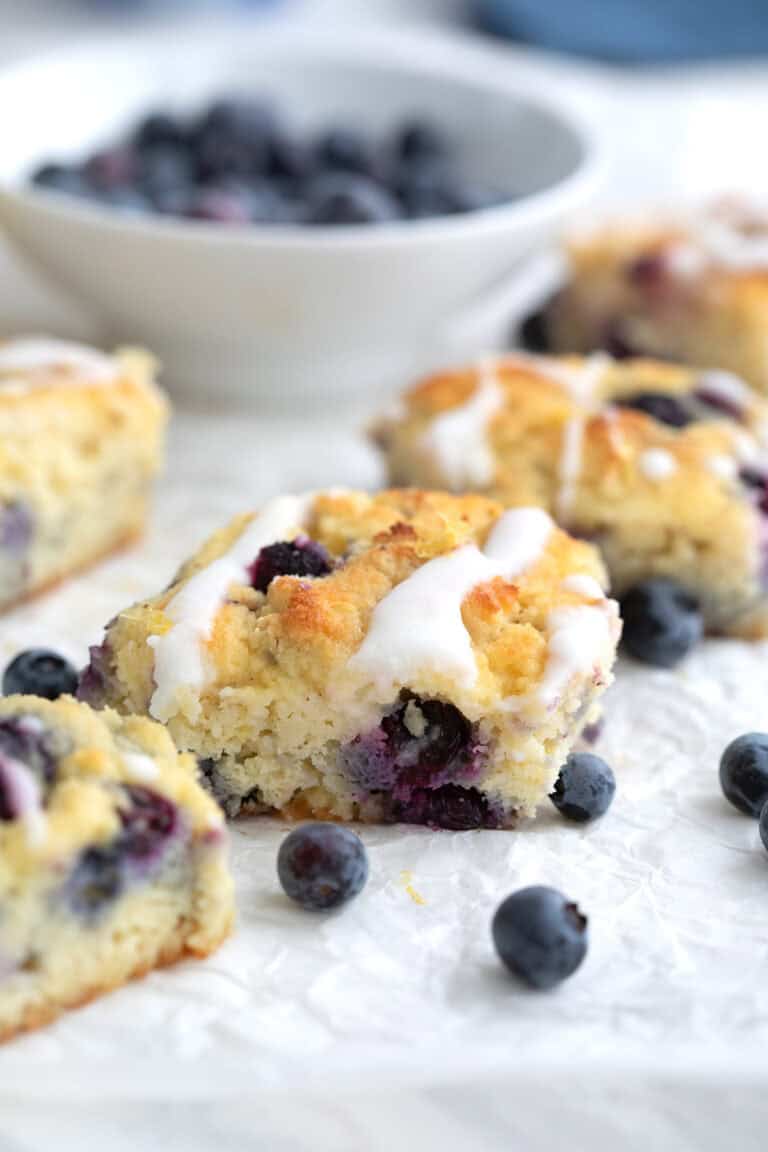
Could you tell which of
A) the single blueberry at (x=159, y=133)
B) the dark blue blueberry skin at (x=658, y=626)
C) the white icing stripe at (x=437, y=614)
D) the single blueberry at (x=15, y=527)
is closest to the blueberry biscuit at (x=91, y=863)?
the white icing stripe at (x=437, y=614)

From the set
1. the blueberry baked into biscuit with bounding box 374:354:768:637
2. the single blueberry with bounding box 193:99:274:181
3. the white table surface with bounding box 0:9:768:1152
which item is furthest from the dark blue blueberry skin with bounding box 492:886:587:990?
the single blueberry with bounding box 193:99:274:181

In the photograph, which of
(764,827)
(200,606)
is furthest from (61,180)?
(764,827)

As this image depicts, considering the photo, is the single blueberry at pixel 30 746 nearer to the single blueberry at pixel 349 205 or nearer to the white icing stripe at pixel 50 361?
the white icing stripe at pixel 50 361

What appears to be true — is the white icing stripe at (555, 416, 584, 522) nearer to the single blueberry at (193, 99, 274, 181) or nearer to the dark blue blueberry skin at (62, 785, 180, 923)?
the dark blue blueberry skin at (62, 785, 180, 923)

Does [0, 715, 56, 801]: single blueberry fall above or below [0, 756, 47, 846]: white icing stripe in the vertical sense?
below

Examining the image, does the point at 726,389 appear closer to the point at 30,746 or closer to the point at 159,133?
the point at 159,133

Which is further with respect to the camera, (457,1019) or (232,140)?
(232,140)
